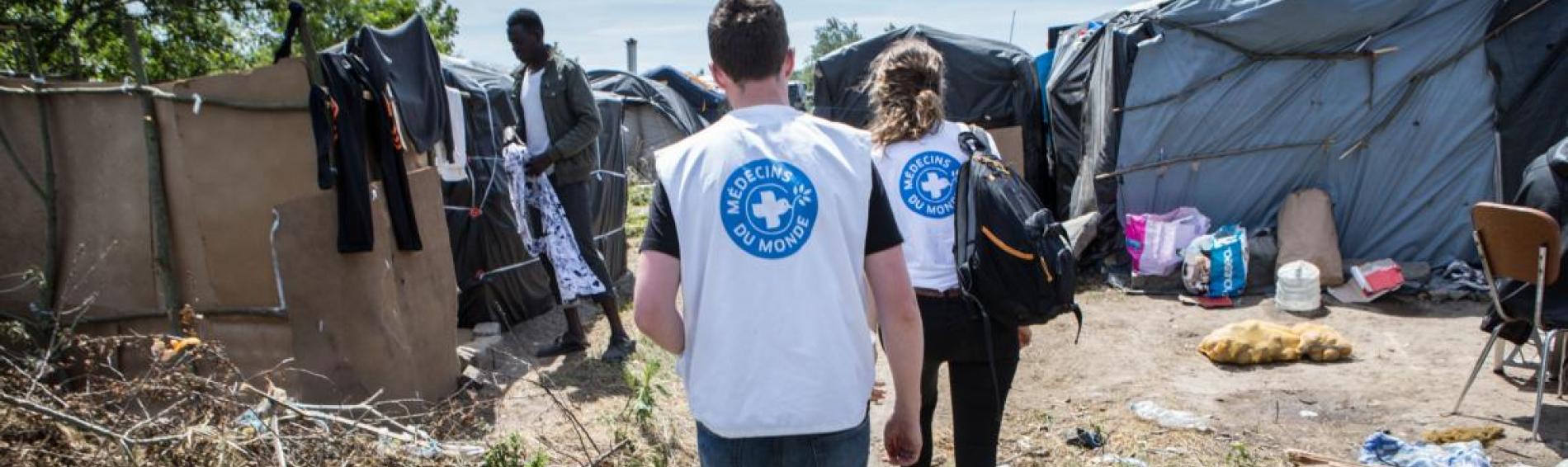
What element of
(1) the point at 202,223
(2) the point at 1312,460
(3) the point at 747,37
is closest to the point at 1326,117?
(2) the point at 1312,460

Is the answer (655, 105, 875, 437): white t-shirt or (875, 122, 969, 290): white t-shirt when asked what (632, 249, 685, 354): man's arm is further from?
(875, 122, 969, 290): white t-shirt

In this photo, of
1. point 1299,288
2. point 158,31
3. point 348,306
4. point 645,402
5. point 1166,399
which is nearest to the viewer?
point 348,306

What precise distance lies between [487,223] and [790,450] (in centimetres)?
484

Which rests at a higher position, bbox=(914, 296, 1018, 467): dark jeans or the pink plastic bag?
bbox=(914, 296, 1018, 467): dark jeans

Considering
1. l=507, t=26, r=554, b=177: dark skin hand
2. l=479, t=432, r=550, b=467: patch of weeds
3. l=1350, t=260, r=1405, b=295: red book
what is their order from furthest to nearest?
1. l=1350, t=260, r=1405, b=295: red book
2. l=507, t=26, r=554, b=177: dark skin hand
3. l=479, t=432, r=550, b=467: patch of weeds

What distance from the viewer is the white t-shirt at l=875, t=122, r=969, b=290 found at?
2.63 metres

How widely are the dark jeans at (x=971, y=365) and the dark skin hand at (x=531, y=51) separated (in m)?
2.95

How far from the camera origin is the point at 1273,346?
5262mm

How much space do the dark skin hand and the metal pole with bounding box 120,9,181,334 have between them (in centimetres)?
173

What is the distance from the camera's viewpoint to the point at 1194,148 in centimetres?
751

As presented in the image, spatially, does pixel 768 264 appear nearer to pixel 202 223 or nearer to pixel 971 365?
pixel 971 365

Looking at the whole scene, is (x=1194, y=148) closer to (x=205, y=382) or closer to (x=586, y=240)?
(x=586, y=240)

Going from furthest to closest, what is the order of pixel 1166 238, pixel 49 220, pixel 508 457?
pixel 1166 238, pixel 49 220, pixel 508 457

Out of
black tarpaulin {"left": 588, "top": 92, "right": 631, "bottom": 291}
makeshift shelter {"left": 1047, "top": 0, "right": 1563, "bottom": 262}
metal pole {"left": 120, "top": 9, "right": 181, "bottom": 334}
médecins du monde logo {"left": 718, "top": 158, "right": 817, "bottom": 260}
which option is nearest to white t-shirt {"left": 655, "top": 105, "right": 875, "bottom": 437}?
médecins du monde logo {"left": 718, "top": 158, "right": 817, "bottom": 260}
